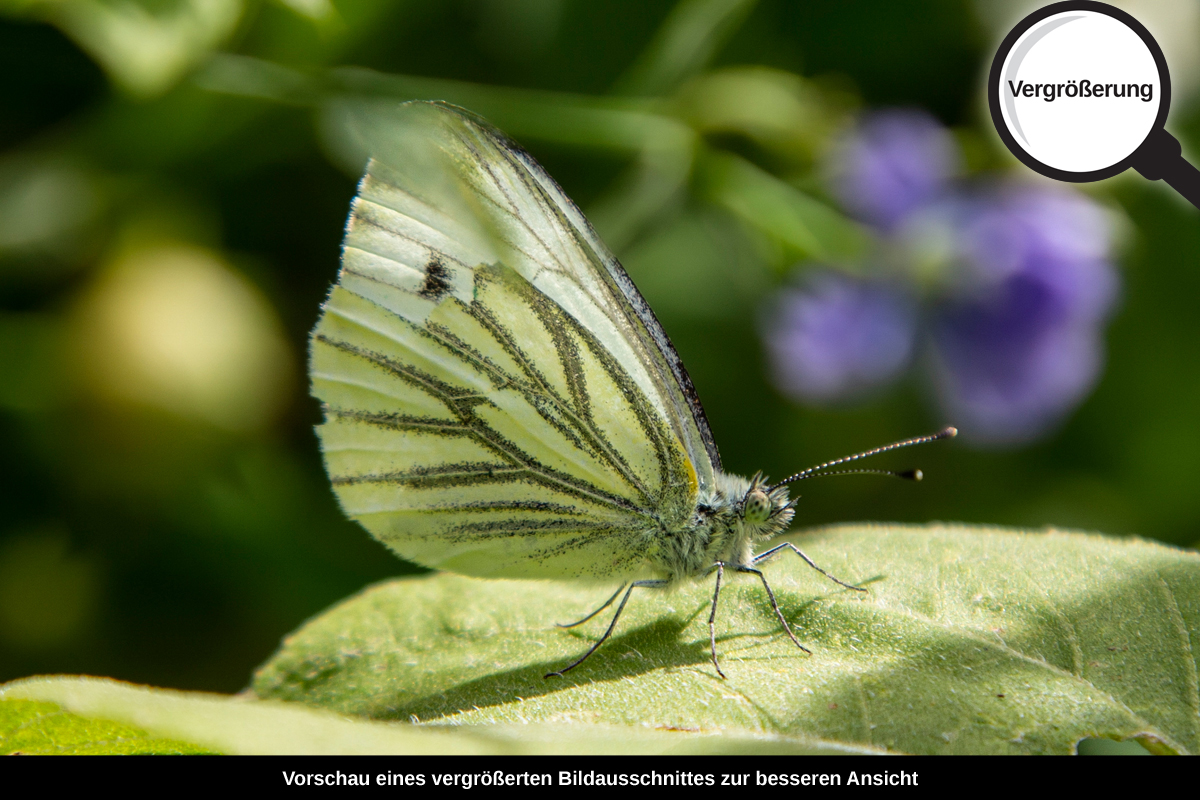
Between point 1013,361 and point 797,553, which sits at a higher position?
point 1013,361

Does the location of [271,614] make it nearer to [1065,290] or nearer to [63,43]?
[63,43]

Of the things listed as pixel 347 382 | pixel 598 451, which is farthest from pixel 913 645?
pixel 347 382

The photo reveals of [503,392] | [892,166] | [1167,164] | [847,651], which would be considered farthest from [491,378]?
[1167,164]

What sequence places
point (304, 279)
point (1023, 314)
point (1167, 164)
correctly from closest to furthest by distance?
1. point (1167, 164)
2. point (1023, 314)
3. point (304, 279)

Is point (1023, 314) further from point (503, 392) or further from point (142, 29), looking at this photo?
point (142, 29)

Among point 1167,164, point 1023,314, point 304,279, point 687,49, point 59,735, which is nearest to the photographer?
point 59,735

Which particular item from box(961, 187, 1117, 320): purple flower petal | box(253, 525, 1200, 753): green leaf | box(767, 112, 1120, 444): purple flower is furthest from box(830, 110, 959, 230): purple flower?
box(253, 525, 1200, 753): green leaf
